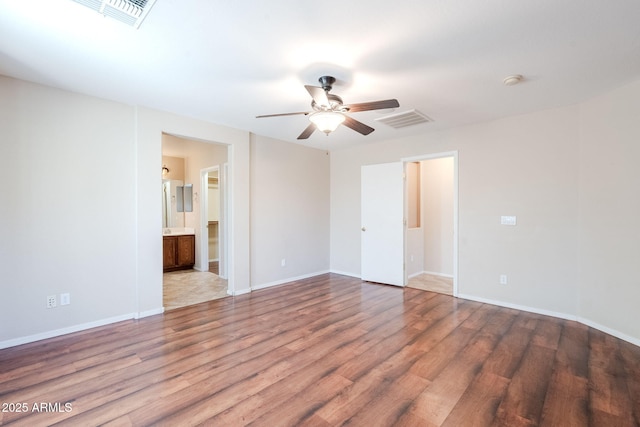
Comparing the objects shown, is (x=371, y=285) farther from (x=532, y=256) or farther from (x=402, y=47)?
(x=402, y=47)

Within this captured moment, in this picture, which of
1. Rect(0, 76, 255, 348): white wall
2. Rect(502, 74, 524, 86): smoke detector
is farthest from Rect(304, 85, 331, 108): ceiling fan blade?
Rect(0, 76, 255, 348): white wall

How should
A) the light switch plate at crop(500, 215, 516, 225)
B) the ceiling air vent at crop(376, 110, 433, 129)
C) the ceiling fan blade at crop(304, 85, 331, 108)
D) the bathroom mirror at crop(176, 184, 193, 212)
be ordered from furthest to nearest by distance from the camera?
the bathroom mirror at crop(176, 184, 193, 212) → the light switch plate at crop(500, 215, 516, 225) → the ceiling air vent at crop(376, 110, 433, 129) → the ceiling fan blade at crop(304, 85, 331, 108)

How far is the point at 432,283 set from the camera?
5105 millimetres

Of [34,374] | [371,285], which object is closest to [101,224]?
[34,374]

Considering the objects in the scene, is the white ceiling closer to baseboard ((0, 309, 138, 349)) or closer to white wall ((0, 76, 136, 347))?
white wall ((0, 76, 136, 347))

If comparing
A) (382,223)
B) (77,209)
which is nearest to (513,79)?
(382,223)

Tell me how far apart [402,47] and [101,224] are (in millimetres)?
3551

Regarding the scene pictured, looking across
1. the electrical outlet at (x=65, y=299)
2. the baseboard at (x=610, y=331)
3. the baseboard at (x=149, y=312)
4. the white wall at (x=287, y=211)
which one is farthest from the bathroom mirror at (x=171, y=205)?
the baseboard at (x=610, y=331)

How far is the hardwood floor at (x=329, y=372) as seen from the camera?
182 centimetres

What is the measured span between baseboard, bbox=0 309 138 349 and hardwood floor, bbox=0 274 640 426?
10 centimetres

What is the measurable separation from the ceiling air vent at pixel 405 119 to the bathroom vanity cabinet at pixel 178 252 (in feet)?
15.4

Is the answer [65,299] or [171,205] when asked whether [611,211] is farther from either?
[171,205]

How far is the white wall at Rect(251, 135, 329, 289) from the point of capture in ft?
15.7

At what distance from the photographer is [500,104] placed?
336 cm
